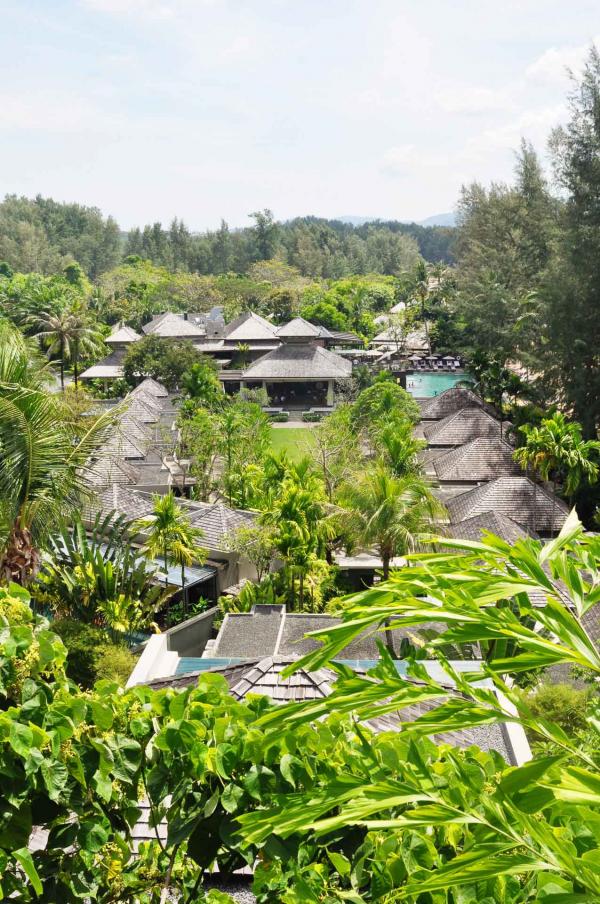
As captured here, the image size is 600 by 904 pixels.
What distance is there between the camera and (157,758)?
4270 mm

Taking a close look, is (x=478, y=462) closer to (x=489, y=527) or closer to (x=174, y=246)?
(x=489, y=527)

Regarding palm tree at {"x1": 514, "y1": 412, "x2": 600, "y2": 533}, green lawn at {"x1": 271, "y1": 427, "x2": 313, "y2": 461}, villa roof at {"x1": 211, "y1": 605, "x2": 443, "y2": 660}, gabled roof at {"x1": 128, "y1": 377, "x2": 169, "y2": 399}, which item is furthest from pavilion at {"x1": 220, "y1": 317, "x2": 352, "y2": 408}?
villa roof at {"x1": 211, "y1": 605, "x2": 443, "y2": 660}

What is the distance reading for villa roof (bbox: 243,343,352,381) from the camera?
43.8 meters

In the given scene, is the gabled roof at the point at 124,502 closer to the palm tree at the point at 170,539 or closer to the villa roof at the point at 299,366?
the palm tree at the point at 170,539

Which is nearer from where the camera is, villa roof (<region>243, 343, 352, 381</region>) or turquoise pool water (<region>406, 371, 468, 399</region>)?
villa roof (<region>243, 343, 352, 381</region>)

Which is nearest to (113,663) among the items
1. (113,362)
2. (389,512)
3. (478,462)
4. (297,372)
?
(389,512)

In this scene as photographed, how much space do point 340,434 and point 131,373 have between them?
65.4 ft

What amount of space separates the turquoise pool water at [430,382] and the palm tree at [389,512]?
105 ft

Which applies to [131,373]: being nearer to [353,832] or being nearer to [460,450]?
[460,450]

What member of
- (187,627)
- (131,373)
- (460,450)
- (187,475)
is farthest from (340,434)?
(131,373)

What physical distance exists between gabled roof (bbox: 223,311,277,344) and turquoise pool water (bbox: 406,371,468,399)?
30.6ft

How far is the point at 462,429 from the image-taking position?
29.0 metres

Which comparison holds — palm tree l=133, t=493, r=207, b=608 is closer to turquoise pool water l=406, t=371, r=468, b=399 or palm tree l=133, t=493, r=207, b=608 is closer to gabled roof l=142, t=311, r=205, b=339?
turquoise pool water l=406, t=371, r=468, b=399

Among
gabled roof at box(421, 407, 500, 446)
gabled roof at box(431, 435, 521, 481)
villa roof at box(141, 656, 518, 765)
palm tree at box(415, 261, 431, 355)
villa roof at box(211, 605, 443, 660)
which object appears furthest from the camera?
palm tree at box(415, 261, 431, 355)
